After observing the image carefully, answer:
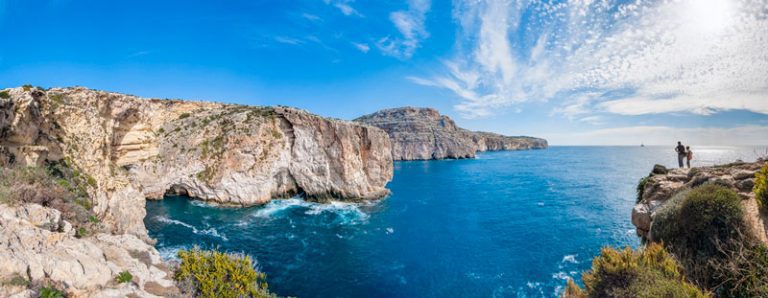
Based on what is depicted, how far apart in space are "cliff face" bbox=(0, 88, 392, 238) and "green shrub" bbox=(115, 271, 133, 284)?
16.2 m

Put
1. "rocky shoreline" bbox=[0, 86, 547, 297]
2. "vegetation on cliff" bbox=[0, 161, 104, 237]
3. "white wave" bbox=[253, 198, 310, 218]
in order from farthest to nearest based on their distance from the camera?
1. "white wave" bbox=[253, 198, 310, 218]
2. "vegetation on cliff" bbox=[0, 161, 104, 237]
3. "rocky shoreline" bbox=[0, 86, 547, 297]

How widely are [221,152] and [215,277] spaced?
39884 mm

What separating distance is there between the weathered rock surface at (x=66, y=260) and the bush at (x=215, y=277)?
528 millimetres

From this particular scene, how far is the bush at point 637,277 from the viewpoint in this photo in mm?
10336

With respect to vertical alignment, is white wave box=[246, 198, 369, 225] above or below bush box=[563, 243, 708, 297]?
below

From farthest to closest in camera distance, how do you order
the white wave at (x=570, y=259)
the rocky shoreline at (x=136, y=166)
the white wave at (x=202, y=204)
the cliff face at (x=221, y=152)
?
1. the white wave at (x=202, y=204)
2. the white wave at (x=570, y=259)
3. the cliff face at (x=221, y=152)
4. the rocky shoreline at (x=136, y=166)

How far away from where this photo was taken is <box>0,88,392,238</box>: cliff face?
2272 cm

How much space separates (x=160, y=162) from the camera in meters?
45.7

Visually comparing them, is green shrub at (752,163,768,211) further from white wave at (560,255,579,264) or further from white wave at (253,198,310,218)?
white wave at (253,198,310,218)

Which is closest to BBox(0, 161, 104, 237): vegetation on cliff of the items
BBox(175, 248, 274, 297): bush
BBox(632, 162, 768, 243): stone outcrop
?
BBox(175, 248, 274, 297): bush

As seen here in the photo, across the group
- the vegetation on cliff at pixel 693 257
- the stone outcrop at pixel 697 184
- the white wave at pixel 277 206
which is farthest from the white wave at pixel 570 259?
the white wave at pixel 277 206

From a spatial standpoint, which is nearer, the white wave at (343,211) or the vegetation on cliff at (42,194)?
the vegetation on cliff at (42,194)

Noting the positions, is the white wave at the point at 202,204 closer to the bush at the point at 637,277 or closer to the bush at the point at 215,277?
the bush at the point at 215,277

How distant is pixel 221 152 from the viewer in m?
46.1
